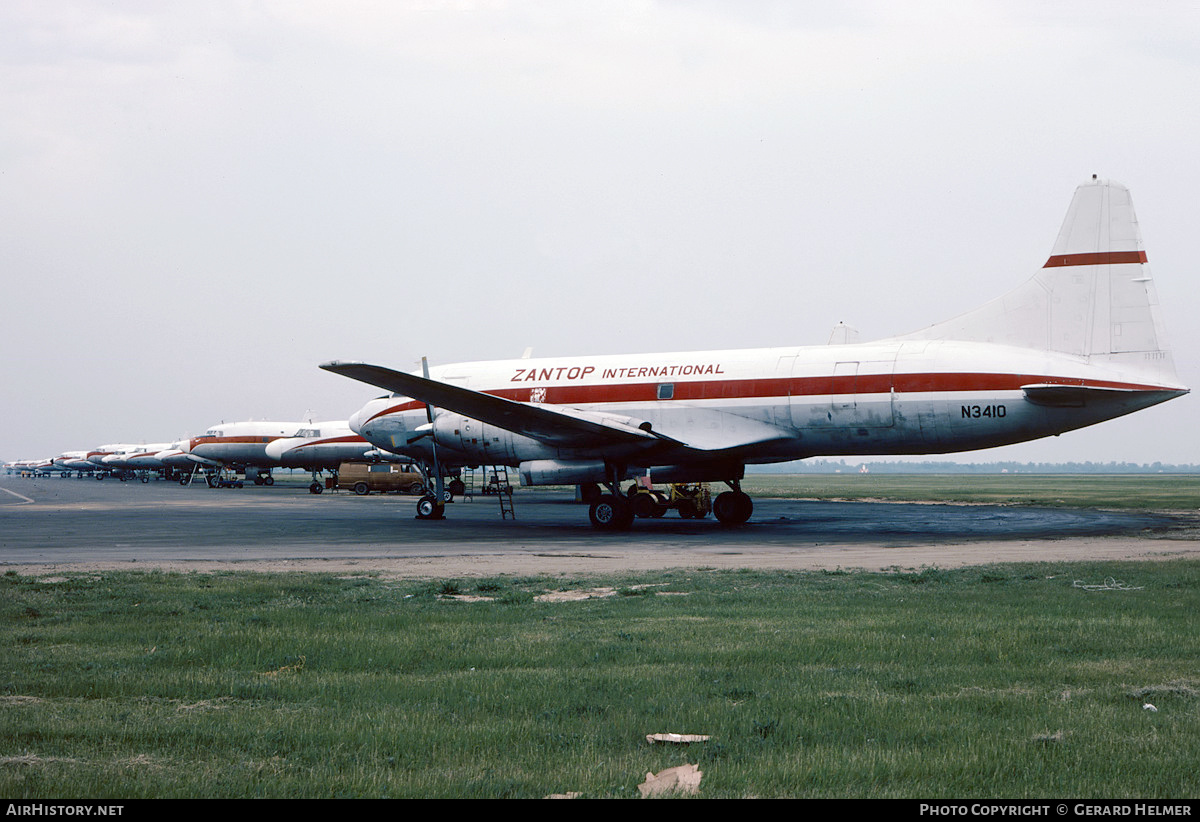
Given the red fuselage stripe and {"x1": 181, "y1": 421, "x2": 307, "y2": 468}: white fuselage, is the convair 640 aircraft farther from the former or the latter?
{"x1": 181, "y1": 421, "x2": 307, "y2": 468}: white fuselage

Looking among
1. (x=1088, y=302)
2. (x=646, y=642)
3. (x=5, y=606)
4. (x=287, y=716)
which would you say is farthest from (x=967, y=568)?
(x=5, y=606)

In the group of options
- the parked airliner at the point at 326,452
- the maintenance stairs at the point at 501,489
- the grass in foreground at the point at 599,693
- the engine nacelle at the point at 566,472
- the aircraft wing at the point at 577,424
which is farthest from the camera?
the parked airliner at the point at 326,452

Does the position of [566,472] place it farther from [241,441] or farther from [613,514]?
[241,441]

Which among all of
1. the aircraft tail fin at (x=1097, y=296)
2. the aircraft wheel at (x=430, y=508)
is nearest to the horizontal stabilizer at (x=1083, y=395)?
the aircraft tail fin at (x=1097, y=296)

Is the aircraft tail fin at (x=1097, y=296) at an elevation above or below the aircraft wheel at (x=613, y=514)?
above

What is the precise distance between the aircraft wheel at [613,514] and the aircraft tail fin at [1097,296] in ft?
35.3

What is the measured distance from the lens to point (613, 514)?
90.2 feet

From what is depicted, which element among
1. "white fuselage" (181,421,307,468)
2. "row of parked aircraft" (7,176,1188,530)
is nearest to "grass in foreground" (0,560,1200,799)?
"row of parked aircraft" (7,176,1188,530)

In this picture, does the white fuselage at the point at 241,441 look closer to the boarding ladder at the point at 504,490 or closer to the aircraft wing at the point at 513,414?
the boarding ladder at the point at 504,490

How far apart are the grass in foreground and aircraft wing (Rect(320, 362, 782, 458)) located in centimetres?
1298

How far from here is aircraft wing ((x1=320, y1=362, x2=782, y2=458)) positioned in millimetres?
25891

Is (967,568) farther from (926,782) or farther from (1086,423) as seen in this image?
(926,782)

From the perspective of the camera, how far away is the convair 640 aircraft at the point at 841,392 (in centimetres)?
2305

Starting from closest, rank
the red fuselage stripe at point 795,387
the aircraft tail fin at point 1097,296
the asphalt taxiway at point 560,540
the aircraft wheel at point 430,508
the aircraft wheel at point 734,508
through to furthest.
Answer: the asphalt taxiway at point 560,540 → the aircraft tail fin at point 1097,296 → the red fuselage stripe at point 795,387 → the aircraft wheel at point 734,508 → the aircraft wheel at point 430,508
